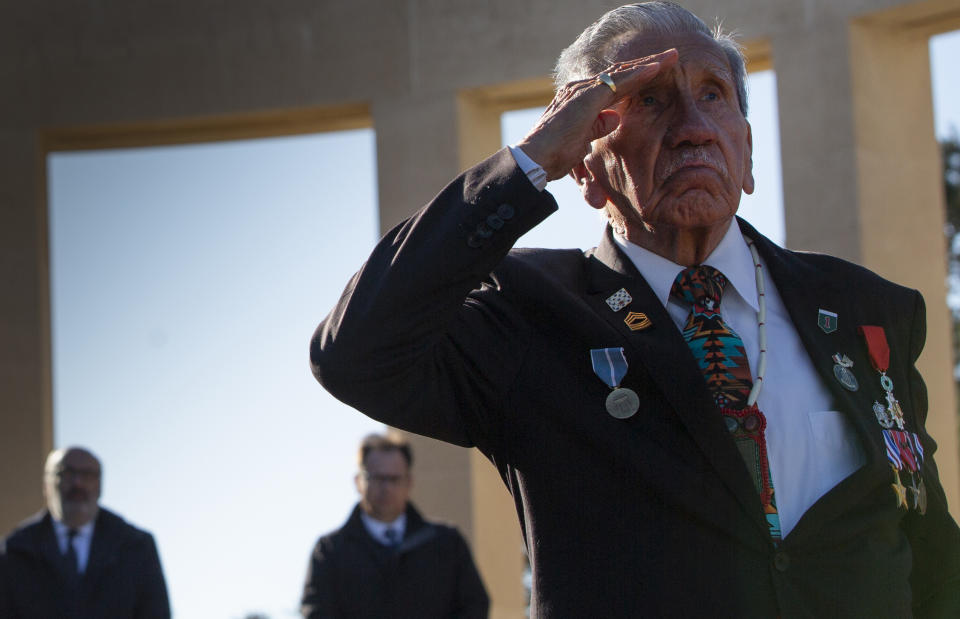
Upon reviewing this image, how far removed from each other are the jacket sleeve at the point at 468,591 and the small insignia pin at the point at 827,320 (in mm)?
4273

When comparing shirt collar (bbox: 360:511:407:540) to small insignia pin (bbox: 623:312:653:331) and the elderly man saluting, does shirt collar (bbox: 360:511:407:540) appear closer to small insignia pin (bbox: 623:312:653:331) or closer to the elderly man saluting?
the elderly man saluting

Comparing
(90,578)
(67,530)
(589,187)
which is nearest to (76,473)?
(67,530)

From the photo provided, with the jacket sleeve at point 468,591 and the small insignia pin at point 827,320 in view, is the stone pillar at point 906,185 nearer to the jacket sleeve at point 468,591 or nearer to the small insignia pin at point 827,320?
the jacket sleeve at point 468,591

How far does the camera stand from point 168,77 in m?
8.82

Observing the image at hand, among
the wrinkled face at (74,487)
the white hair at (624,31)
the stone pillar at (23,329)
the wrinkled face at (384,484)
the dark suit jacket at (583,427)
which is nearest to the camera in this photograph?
the dark suit jacket at (583,427)

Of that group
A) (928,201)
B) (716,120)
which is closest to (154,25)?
(928,201)

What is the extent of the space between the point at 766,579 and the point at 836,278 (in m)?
0.66

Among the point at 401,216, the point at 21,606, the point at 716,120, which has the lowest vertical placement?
the point at 21,606

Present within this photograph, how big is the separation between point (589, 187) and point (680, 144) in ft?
0.78

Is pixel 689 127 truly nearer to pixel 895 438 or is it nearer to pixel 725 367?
pixel 725 367

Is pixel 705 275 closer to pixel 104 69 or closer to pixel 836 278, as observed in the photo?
pixel 836 278

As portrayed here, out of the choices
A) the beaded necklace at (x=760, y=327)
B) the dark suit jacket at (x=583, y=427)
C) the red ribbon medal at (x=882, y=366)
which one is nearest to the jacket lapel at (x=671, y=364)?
the dark suit jacket at (x=583, y=427)

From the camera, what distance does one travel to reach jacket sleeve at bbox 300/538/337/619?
636 cm

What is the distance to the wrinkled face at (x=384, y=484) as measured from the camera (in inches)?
262
